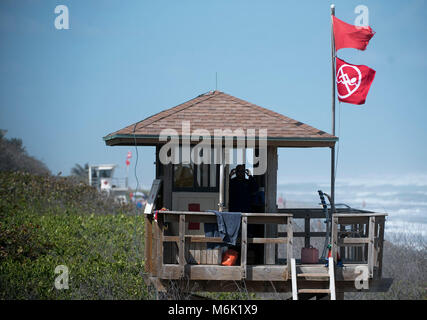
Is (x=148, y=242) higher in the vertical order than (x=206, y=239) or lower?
lower

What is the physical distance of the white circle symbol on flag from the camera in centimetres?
1331

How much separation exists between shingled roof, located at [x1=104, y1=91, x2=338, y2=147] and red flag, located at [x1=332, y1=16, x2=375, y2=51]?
2.47m

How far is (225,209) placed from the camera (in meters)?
11.9

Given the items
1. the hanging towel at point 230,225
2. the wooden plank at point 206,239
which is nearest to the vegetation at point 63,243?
the wooden plank at point 206,239

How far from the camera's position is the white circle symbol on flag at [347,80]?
524 inches

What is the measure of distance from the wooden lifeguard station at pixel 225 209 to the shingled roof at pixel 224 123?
0.02 metres

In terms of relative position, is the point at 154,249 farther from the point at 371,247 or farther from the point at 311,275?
the point at 371,247

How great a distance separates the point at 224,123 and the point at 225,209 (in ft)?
5.76

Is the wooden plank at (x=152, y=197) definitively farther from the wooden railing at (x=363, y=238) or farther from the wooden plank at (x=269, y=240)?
the wooden railing at (x=363, y=238)

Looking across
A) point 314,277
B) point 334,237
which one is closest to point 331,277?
point 314,277

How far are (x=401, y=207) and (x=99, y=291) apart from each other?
6584 cm

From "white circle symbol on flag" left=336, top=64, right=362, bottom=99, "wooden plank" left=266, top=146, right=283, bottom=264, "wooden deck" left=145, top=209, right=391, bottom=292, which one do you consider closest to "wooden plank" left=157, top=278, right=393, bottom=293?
"wooden deck" left=145, top=209, right=391, bottom=292

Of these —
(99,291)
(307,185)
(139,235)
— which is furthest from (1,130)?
(307,185)
